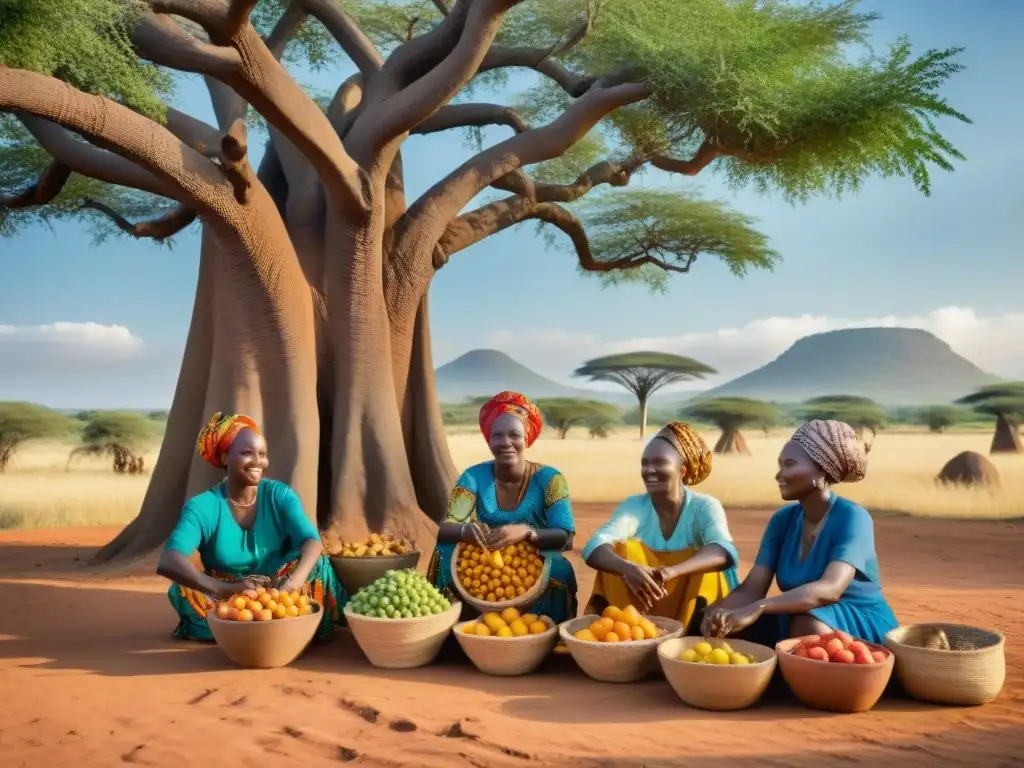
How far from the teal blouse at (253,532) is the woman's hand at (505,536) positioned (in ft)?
2.84

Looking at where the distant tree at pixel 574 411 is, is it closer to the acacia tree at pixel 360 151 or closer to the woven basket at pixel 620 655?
the acacia tree at pixel 360 151

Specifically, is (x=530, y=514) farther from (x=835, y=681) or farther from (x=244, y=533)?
(x=835, y=681)

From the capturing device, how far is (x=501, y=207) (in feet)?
33.4

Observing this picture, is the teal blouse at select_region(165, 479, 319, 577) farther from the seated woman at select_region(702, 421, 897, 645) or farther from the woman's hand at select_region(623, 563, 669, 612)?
the seated woman at select_region(702, 421, 897, 645)

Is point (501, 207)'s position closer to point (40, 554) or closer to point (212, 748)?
point (40, 554)

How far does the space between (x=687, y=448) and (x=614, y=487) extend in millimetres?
14679

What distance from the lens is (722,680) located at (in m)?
4.02

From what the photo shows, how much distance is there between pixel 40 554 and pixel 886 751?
834 cm

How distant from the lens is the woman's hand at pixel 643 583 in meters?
4.51

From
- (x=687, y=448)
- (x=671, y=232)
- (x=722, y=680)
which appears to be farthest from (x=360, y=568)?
(x=671, y=232)

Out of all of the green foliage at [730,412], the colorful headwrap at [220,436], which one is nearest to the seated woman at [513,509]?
the colorful headwrap at [220,436]

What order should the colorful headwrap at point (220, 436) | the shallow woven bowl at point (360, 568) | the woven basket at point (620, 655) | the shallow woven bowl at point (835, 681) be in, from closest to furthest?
the shallow woven bowl at point (835, 681) → the woven basket at point (620, 655) → the colorful headwrap at point (220, 436) → the shallow woven bowl at point (360, 568)

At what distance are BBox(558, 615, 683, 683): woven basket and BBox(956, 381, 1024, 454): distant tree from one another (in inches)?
887

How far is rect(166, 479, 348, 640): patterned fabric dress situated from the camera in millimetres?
5086
